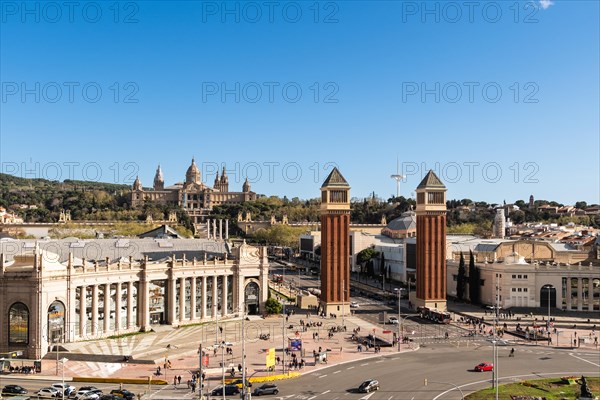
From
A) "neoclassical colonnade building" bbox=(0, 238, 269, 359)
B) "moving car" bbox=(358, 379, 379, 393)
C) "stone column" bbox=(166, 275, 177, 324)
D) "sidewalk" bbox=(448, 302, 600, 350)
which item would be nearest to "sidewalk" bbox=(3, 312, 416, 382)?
"stone column" bbox=(166, 275, 177, 324)

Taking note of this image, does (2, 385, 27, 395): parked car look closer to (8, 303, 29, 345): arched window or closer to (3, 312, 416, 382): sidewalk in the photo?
(3, 312, 416, 382): sidewalk

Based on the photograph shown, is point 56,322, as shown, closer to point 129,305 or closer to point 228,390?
point 129,305

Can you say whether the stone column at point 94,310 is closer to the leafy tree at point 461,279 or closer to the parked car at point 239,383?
the parked car at point 239,383

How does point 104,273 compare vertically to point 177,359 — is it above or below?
above

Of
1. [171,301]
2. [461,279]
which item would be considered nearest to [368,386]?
[171,301]

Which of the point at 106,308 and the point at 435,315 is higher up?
the point at 106,308

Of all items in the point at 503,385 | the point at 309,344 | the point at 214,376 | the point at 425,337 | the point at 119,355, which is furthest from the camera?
the point at 425,337

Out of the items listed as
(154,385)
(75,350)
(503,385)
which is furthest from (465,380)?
(75,350)

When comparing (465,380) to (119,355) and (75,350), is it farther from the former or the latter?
(75,350)
